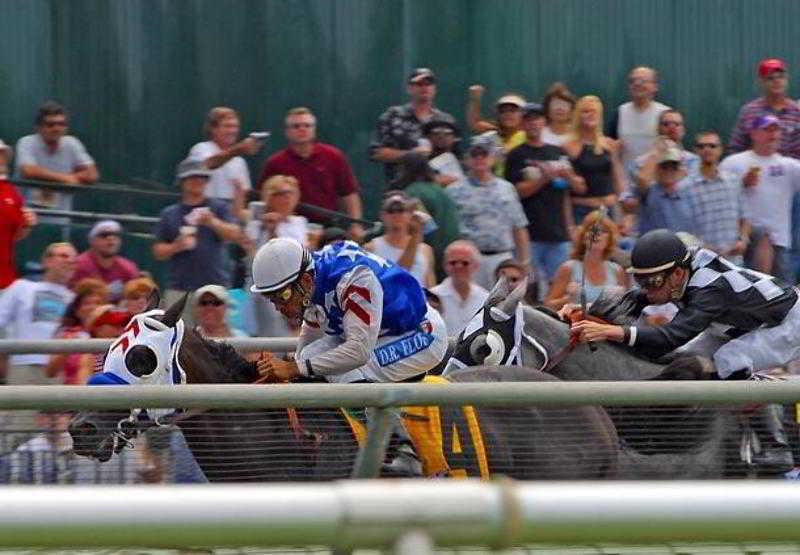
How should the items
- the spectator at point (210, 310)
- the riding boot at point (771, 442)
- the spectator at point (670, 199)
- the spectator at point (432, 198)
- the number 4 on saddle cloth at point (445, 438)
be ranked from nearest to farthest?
the number 4 on saddle cloth at point (445, 438), the riding boot at point (771, 442), the spectator at point (210, 310), the spectator at point (432, 198), the spectator at point (670, 199)

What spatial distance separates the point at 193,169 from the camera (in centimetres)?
1060

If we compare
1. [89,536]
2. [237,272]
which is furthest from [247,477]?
[237,272]

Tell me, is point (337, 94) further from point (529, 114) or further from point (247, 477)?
point (247, 477)

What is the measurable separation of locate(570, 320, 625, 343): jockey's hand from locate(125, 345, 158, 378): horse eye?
1736 mm

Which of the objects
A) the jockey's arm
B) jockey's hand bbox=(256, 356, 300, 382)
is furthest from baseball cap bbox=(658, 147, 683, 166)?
jockey's hand bbox=(256, 356, 300, 382)

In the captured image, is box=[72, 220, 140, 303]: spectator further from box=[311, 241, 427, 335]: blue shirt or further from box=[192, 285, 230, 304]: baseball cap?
box=[311, 241, 427, 335]: blue shirt

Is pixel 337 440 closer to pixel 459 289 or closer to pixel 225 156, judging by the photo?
pixel 459 289

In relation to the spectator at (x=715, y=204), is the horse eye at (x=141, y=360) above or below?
above

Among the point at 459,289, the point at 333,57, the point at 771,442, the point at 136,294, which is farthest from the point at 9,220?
the point at 771,442

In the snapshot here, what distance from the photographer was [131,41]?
40.0ft

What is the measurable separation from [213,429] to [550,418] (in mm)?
1147

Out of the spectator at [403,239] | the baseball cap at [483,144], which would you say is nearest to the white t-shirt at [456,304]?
the spectator at [403,239]

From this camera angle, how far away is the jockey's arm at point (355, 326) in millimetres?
7027

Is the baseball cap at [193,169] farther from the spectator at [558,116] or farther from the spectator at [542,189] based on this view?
the spectator at [558,116]
